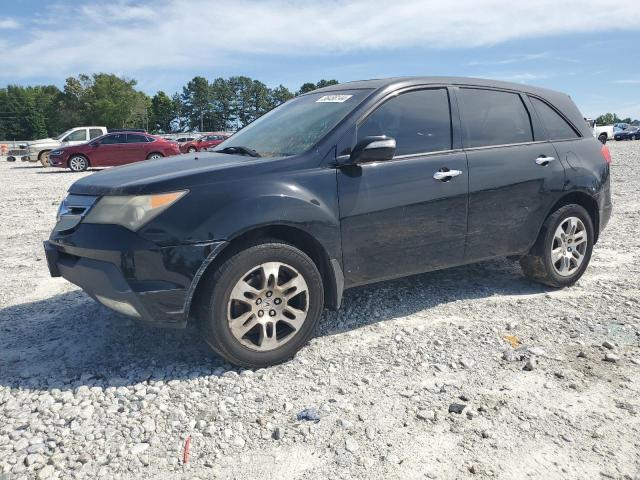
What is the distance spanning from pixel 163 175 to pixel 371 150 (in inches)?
51.7

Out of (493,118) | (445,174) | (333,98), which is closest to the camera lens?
(445,174)

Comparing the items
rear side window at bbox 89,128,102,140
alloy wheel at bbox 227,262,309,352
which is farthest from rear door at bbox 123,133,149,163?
alloy wheel at bbox 227,262,309,352

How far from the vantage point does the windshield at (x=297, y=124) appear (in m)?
3.73

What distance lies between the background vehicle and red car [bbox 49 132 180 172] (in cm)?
4375

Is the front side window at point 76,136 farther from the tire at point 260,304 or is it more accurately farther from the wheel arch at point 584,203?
the tire at point 260,304

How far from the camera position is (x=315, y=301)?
3459 mm

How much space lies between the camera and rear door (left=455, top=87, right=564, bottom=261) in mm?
4199

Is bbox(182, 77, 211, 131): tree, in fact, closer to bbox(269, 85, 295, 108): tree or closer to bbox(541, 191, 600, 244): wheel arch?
bbox(269, 85, 295, 108): tree

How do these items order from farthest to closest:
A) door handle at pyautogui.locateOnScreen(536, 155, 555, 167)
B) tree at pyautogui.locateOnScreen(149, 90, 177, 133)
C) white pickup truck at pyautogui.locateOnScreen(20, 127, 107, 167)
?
tree at pyautogui.locateOnScreen(149, 90, 177, 133)
white pickup truck at pyautogui.locateOnScreen(20, 127, 107, 167)
door handle at pyautogui.locateOnScreen(536, 155, 555, 167)

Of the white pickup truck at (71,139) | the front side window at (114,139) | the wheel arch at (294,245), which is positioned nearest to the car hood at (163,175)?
the wheel arch at (294,245)

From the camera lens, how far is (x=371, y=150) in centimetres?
346

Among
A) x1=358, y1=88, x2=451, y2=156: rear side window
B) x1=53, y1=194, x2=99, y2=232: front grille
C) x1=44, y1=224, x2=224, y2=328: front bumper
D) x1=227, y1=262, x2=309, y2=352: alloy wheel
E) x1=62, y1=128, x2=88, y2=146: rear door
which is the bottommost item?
x1=227, y1=262, x2=309, y2=352: alloy wheel

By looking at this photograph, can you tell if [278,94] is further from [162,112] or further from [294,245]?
[294,245]

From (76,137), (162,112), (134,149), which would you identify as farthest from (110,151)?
(162,112)
